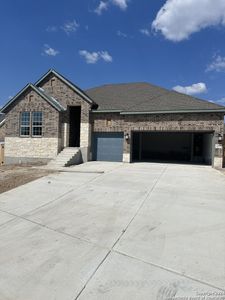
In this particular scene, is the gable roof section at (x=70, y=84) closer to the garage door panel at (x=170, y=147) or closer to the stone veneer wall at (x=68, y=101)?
the stone veneer wall at (x=68, y=101)

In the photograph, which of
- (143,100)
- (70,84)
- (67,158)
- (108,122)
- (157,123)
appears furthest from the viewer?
(143,100)

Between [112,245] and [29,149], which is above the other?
[29,149]

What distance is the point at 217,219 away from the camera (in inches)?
230

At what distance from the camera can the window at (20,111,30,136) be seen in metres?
19.3

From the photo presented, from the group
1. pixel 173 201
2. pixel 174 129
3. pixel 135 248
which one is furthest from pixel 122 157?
pixel 135 248

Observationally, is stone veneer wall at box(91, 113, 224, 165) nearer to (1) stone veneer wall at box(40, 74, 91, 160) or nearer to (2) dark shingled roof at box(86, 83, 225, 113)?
(2) dark shingled roof at box(86, 83, 225, 113)

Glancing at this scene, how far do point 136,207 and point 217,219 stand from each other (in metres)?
2.15

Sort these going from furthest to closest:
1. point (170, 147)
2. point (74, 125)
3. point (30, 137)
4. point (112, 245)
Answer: point (170, 147) → point (74, 125) → point (30, 137) → point (112, 245)

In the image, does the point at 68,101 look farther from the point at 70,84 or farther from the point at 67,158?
the point at 67,158

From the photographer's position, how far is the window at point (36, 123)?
62.3 feet

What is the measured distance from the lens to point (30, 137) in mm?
19047

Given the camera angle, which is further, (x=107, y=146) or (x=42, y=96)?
(x=107, y=146)

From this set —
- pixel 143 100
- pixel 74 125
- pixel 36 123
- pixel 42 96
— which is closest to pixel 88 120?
pixel 74 125

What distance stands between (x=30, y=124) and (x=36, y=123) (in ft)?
1.81
